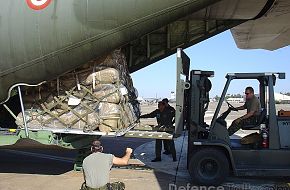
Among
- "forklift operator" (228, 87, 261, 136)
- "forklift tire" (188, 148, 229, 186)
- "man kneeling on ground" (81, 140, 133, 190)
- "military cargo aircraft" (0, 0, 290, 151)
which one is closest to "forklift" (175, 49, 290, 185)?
"forklift tire" (188, 148, 229, 186)

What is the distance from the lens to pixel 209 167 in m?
7.19

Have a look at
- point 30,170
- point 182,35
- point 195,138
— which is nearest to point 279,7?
point 182,35

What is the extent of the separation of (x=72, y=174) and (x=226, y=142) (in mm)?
3406

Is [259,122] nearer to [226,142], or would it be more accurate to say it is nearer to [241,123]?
[241,123]

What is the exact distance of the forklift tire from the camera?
7043mm

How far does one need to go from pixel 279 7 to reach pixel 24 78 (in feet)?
17.4

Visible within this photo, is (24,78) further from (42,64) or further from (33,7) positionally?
(33,7)

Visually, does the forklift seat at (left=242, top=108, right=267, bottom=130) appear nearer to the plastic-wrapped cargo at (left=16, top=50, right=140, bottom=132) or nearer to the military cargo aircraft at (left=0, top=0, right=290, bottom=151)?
the military cargo aircraft at (left=0, top=0, right=290, bottom=151)

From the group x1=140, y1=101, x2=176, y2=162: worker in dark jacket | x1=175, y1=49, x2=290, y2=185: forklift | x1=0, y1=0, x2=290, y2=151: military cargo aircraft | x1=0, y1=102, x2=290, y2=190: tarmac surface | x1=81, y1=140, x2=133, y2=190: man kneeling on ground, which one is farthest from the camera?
x1=140, y1=101, x2=176, y2=162: worker in dark jacket

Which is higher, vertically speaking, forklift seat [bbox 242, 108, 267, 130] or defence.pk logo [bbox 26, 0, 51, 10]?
defence.pk logo [bbox 26, 0, 51, 10]

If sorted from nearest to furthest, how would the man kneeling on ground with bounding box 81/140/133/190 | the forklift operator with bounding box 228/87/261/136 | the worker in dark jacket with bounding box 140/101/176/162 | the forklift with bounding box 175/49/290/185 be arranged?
the man kneeling on ground with bounding box 81/140/133/190, the forklift with bounding box 175/49/290/185, the forklift operator with bounding box 228/87/261/136, the worker in dark jacket with bounding box 140/101/176/162

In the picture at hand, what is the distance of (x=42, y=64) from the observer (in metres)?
6.73

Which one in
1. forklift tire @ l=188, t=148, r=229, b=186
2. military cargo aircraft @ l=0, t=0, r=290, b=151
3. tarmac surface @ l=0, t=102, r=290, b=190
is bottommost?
tarmac surface @ l=0, t=102, r=290, b=190

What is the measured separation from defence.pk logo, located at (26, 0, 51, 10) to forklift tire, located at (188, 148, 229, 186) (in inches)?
155
